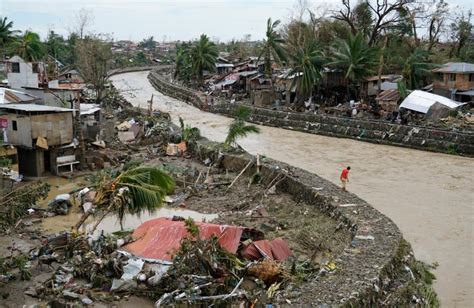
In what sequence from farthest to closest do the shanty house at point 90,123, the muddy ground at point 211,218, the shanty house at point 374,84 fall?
1. the shanty house at point 374,84
2. the shanty house at point 90,123
3. the muddy ground at point 211,218

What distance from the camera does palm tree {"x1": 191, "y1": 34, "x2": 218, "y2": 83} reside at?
1784 inches

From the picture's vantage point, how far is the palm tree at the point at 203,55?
45.3 meters

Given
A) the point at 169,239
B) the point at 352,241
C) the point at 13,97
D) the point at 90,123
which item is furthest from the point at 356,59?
the point at 169,239

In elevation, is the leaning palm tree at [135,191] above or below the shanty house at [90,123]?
above

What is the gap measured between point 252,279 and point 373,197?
875cm

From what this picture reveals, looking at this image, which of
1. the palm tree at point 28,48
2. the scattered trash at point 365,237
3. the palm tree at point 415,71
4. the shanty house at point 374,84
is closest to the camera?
the scattered trash at point 365,237

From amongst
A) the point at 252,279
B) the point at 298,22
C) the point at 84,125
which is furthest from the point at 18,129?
the point at 298,22

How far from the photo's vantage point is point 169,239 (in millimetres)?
10812

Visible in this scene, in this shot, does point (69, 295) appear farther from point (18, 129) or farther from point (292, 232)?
point (18, 129)

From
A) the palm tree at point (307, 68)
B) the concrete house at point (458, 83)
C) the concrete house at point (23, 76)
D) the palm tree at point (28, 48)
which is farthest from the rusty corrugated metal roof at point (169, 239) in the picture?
the palm tree at point (28, 48)

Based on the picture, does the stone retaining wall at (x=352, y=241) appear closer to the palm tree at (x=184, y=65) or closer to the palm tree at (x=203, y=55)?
the palm tree at (x=203, y=55)

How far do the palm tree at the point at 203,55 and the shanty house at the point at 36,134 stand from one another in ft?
90.6

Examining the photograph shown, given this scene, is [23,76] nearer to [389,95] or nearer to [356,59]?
[356,59]

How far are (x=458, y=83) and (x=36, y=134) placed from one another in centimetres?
2181
